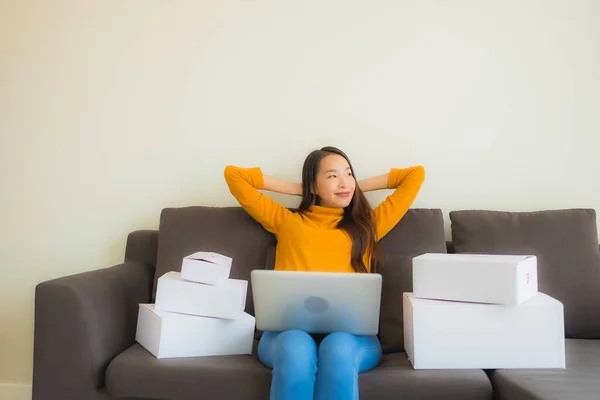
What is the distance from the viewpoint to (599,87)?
2166 millimetres

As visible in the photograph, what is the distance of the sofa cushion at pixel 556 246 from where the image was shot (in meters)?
1.78

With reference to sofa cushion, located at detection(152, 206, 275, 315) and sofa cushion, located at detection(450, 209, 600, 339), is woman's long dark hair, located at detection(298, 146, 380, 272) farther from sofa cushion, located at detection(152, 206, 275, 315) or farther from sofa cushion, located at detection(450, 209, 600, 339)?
sofa cushion, located at detection(450, 209, 600, 339)

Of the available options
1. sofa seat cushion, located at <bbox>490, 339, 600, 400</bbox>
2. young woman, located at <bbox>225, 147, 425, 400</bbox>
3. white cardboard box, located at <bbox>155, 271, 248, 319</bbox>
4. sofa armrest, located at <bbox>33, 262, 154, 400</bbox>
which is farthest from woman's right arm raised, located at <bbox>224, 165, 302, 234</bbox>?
sofa seat cushion, located at <bbox>490, 339, 600, 400</bbox>

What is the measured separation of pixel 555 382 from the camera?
1.31 meters

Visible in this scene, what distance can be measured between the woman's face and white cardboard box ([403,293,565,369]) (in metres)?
0.54

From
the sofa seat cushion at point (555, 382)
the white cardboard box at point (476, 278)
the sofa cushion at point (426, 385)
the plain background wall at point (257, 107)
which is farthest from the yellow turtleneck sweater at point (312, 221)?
the sofa seat cushion at point (555, 382)

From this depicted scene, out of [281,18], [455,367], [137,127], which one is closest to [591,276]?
[455,367]

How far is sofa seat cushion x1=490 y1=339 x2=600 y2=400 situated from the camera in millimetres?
1225

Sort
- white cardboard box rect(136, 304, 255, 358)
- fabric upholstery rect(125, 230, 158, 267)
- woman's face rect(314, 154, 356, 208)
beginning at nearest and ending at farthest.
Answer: white cardboard box rect(136, 304, 255, 358) < woman's face rect(314, 154, 356, 208) < fabric upholstery rect(125, 230, 158, 267)

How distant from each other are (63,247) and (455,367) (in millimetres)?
1689

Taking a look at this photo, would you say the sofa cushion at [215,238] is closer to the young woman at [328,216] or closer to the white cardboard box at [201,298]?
the young woman at [328,216]

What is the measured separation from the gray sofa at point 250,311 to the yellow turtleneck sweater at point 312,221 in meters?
0.07

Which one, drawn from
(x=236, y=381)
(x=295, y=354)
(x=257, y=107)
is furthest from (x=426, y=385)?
(x=257, y=107)

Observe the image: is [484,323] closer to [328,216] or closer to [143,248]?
[328,216]
